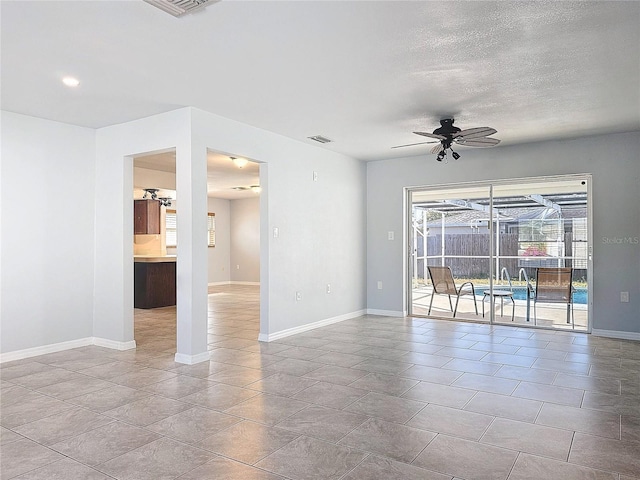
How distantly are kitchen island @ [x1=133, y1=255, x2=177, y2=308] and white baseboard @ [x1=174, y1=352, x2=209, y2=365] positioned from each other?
3.93m

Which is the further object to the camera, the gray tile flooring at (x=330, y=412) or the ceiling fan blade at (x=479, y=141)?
the ceiling fan blade at (x=479, y=141)

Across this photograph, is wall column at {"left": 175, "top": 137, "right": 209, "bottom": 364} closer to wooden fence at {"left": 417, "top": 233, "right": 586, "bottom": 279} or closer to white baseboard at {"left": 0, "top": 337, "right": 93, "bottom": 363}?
white baseboard at {"left": 0, "top": 337, "right": 93, "bottom": 363}

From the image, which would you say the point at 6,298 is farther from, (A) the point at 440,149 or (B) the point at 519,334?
(B) the point at 519,334

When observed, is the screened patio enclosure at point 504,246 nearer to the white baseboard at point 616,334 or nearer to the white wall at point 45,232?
the white baseboard at point 616,334

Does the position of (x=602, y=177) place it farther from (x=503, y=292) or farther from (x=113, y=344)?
(x=113, y=344)

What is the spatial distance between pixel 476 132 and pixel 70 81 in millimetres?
3625

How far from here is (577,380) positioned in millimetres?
3826

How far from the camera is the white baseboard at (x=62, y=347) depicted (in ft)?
15.0

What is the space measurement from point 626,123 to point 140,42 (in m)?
4.95

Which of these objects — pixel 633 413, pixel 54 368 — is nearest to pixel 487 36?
pixel 633 413

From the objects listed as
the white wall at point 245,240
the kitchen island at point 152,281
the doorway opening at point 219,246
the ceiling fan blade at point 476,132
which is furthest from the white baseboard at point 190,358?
the white wall at point 245,240

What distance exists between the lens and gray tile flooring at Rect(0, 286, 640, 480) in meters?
2.37

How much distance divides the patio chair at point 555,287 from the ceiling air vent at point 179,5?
17.7 ft

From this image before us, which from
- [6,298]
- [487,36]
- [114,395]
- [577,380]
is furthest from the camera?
[6,298]
